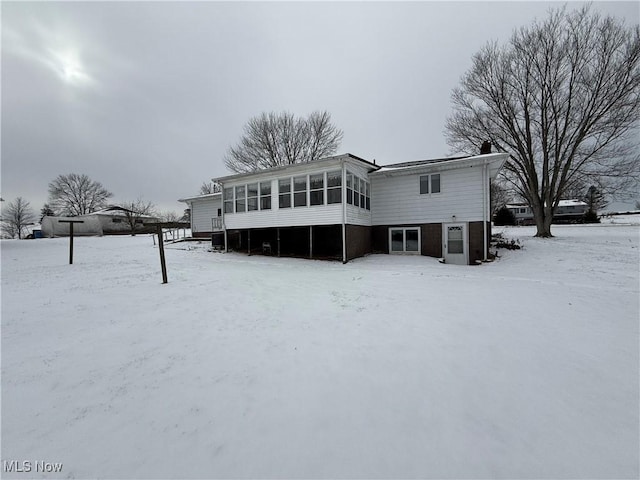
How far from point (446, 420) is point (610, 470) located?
49.5 inches

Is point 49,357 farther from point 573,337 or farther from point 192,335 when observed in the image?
point 573,337

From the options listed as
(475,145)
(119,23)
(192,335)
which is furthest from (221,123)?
(192,335)

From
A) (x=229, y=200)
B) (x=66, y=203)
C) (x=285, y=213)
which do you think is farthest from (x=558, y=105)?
(x=66, y=203)

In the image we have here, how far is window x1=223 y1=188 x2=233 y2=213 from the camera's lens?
16.5 m

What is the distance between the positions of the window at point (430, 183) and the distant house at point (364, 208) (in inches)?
1.9

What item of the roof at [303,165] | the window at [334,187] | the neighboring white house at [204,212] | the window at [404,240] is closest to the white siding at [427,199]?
the window at [404,240]

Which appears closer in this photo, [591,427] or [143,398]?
[591,427]

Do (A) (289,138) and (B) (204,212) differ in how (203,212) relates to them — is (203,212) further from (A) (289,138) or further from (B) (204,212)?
(A) (289,138)

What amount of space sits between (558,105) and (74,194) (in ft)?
240

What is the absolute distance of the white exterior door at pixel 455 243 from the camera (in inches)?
506

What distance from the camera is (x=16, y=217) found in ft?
168

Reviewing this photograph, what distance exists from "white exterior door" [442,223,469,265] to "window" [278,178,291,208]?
8419 millimetres

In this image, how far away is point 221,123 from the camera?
3127 cm

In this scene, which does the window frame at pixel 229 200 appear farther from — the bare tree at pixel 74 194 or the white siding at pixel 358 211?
the bare tree at pixel 74 194
